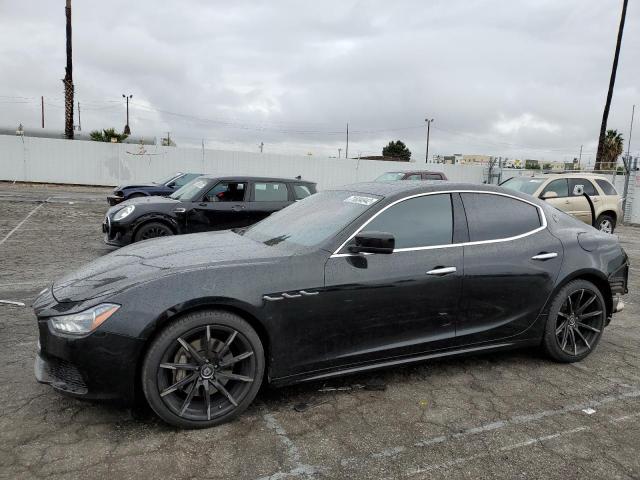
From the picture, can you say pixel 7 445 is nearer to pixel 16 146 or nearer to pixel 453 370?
pixel 453 370

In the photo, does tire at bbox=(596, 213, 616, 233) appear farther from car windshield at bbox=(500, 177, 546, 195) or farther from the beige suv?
car windshield at bbox=(500, 177, 546, 195)

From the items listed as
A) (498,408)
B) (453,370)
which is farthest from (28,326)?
(498,408)

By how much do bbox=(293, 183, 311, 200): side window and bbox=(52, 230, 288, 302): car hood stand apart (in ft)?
17.8

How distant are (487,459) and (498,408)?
0.67 m

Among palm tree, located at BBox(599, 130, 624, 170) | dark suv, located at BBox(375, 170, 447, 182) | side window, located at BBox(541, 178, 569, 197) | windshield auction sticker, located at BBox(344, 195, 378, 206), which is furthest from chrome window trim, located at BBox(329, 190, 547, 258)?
palm tree, located at BBox(599, 130, 624, 170)

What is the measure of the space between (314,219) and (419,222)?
2.59 ft

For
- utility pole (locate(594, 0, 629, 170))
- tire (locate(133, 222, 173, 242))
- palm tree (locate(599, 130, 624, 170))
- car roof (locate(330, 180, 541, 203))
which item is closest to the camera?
car roof (locate(330, 180, 541, 203))

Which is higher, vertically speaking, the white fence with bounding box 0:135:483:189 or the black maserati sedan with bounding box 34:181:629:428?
the white fence with bounding box 0:135:483:189

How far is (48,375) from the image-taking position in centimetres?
284

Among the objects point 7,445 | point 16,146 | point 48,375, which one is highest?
point 16,146

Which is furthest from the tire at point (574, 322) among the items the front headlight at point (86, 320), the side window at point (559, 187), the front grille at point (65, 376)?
the side window at point (559, 187)

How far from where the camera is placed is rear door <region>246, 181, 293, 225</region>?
28.4ft

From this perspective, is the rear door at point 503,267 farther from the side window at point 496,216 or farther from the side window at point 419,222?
the side window at point 419,222

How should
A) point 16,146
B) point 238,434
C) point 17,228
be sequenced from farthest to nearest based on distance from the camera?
point 16,146 < point 17,228 < point 238,434
